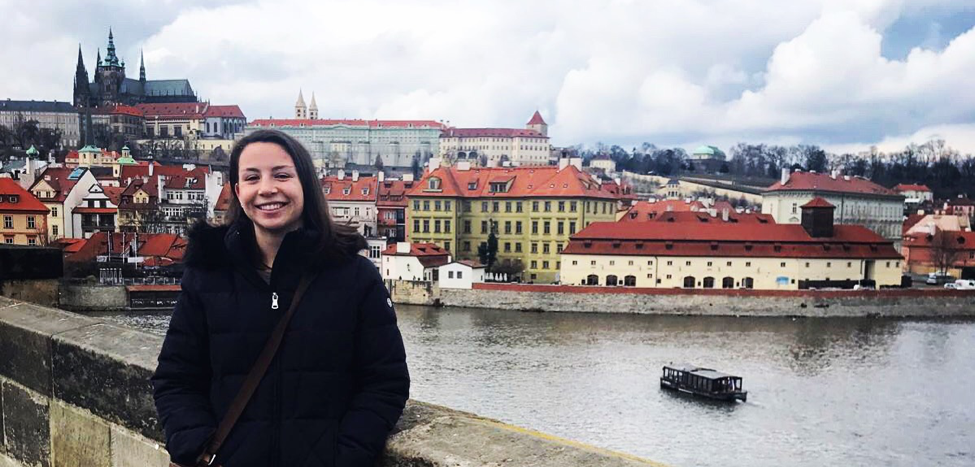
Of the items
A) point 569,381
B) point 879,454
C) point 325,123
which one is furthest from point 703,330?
point 325,123

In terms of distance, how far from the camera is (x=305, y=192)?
1.89 m

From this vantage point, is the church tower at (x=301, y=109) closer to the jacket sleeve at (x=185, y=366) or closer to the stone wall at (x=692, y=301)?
the stone wall at (x=692, y=301)

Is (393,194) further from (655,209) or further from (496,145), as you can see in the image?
(496,145)

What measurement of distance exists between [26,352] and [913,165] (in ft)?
319

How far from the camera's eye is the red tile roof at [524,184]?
37.5 meters

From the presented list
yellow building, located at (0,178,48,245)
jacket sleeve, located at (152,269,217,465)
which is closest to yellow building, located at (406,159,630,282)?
yellow building, located at (0,178,48,245)

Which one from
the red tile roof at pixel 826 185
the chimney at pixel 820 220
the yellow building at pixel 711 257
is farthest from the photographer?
the red tile roof at pixel 826 185

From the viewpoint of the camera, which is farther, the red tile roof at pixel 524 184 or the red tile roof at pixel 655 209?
the red tile roof at pixel 655 209

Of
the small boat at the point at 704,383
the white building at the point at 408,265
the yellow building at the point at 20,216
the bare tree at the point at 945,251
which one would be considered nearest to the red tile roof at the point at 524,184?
the white building at the point at 408,265

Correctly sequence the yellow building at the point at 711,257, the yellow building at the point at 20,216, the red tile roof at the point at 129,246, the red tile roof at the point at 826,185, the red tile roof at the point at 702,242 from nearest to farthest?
the yellow building at the point at 20,216, the red tile roof at the point at 129,246, the yellow building at the point at 711,257, the red tile roof at the point at 702,242, the red tile roof at the point at 826,185

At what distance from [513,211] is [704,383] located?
72.2 ft

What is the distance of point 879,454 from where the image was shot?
13492 millimetres

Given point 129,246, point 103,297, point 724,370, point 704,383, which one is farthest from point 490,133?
point 704,383

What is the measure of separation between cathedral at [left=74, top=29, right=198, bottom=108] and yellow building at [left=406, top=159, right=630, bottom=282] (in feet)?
233
